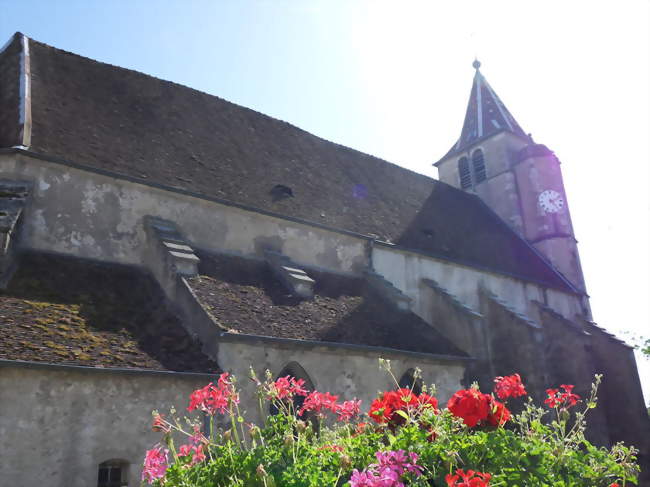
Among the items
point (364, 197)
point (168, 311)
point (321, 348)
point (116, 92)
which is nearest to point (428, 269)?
point (364, 197)

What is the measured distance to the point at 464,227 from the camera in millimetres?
19266

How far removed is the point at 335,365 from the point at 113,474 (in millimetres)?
4064

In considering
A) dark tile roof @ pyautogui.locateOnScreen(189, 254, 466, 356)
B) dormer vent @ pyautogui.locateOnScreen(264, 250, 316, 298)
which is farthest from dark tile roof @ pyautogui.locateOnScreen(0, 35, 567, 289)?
dark tile roof @ pyautogui.locateOnScreen(189, 254, 466, 356)

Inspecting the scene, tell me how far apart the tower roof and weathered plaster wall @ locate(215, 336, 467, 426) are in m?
16.2

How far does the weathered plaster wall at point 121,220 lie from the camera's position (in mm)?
9992

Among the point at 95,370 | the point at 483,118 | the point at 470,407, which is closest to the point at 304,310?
the point at 95,370

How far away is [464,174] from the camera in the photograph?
2567cm

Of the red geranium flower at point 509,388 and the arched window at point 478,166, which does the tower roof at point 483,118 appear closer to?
the arched window at point 478,166

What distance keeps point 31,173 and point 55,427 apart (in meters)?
5.13

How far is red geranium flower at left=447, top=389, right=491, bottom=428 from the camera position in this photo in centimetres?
A: 326

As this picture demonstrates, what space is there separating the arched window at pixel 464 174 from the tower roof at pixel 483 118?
59cm

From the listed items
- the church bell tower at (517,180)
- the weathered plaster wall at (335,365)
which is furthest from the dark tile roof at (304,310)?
the church bell tower at (517,180)

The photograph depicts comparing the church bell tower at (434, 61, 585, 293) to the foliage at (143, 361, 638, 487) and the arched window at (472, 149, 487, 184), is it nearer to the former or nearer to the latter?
the arched window at (472, 149, 487, 184)

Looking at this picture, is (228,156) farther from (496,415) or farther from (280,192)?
(496,415)
